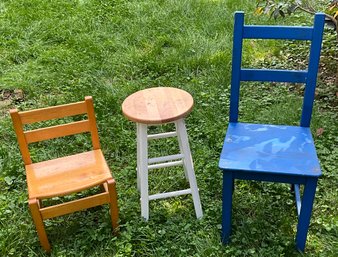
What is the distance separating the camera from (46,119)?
101 inches

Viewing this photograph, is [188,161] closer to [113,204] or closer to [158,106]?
[158,106]

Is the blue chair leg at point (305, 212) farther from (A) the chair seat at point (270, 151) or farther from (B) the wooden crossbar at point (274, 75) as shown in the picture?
(B) the wooden crossbar at point (274, 75)

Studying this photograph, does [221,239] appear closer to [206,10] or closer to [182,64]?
[182,64]

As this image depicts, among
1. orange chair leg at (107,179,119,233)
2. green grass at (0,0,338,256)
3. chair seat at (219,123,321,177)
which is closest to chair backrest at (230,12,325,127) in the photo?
chair seat at (219,123,321,177)

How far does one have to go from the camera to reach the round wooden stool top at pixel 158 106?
2389 mm

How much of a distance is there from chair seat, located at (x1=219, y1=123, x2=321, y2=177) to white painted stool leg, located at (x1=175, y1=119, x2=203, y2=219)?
246mm

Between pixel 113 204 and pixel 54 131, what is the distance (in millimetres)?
585

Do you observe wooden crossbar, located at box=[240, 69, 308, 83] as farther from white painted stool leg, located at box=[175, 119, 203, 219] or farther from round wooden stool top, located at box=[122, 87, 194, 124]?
white painted stool leg, located at box=[175, 119, 203, 219]

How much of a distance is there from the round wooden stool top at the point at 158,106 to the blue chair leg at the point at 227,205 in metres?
0.43

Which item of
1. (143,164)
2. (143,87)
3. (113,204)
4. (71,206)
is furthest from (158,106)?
(143,87)

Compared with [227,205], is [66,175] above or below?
above

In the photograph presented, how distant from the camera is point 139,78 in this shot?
421 cm

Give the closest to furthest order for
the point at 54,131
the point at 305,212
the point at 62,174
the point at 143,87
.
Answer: the point at 305,212, the point at 62,174, the point at 54,131, the point at 143,87

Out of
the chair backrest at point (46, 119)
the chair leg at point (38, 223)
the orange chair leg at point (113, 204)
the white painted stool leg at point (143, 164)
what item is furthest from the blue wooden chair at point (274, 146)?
the chair leg at point (38, 223)
